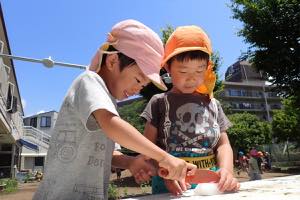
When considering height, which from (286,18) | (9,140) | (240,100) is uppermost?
(240,100)

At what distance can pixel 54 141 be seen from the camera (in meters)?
1.61

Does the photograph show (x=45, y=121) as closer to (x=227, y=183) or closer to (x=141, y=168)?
(x=141, y=168)

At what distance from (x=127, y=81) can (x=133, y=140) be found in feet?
1.32

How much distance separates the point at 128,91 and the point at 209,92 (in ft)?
2.57

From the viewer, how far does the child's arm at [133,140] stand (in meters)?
1.42

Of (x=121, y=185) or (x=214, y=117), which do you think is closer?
(x=214, y=117)

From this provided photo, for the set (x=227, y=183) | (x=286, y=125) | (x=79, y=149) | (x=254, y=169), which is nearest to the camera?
(x=79, y=149)

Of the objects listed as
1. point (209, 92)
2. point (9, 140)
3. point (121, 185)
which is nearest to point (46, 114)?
point (9, 140)

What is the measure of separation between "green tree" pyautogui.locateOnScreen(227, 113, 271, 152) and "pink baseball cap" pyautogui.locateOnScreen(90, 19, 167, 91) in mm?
29514

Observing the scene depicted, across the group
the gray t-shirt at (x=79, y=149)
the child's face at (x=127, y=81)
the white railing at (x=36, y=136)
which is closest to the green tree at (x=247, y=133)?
the white railing at (x=36, y=136)

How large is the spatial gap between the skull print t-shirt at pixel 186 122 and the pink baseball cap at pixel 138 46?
1.41ft

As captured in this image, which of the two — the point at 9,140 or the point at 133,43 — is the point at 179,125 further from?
the point at 9,140

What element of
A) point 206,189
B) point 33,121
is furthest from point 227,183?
point 33,121

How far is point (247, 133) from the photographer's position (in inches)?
1420
